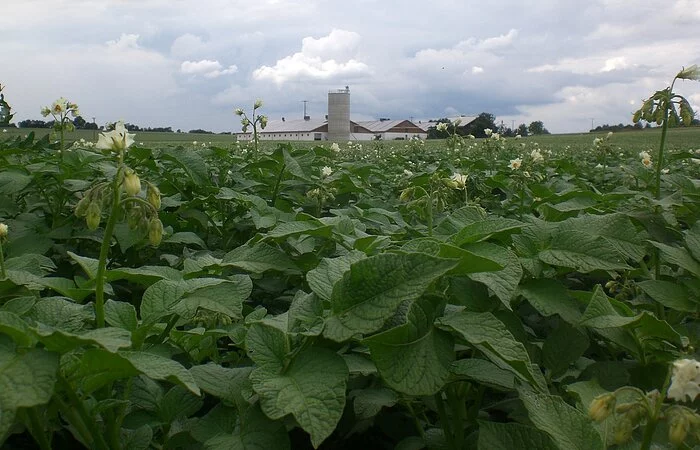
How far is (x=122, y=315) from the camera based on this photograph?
145cm

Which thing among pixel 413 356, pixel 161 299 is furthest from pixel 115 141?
pixel 413 356

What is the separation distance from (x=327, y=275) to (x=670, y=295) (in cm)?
119

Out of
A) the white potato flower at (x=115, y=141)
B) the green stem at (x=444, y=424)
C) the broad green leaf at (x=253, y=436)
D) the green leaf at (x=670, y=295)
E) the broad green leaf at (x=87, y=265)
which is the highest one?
the white potato flower at (x=115, y=141)

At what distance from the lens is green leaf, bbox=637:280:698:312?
1.90m

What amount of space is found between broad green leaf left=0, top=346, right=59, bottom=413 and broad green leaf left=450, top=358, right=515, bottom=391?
2.63 ft

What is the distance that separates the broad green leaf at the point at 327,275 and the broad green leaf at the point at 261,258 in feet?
1.36

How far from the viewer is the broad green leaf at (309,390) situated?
1.09m

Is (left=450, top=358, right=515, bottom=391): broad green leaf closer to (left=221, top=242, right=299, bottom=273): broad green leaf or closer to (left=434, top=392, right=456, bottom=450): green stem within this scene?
(left=434, top=392, right=456, bottom=450): green stem

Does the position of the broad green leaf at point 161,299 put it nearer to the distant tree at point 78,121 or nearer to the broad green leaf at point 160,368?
the broad green leaf at point 160,368

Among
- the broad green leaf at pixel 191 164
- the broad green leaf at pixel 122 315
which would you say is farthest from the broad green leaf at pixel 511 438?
the broad green leaf at pixel 191 164

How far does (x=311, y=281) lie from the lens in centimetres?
138

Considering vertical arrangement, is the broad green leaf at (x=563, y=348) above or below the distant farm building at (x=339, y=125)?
below

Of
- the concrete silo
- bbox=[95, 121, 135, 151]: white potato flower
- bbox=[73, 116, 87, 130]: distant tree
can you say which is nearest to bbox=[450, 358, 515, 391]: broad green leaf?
bbox=[95, 121, 135, 151]: white potato flower

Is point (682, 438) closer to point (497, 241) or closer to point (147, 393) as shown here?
point (497, 241)
